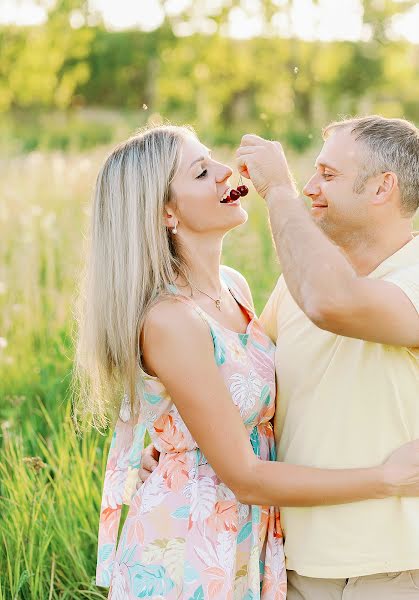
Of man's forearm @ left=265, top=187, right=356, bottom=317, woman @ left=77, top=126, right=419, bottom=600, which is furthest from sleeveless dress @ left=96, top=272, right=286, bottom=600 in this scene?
man's forearm @ left=265, top=187, right=356, bottom=317

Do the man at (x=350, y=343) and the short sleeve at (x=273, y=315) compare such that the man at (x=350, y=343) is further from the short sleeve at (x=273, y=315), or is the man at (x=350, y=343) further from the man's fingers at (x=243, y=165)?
the short sleeve at (x=273, y=315)

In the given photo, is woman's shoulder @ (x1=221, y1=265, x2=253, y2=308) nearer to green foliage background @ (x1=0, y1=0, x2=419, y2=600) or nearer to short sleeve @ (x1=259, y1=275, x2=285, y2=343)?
short sleeve @ (x1=259, y1=275, x2=285, y2=343)

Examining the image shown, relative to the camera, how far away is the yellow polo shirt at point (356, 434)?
263cm

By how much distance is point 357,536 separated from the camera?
8.69 feet

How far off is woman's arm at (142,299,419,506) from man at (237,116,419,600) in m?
0.08

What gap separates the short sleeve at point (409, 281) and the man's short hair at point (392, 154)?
35 centimetres

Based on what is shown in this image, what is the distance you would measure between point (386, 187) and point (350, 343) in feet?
1.75

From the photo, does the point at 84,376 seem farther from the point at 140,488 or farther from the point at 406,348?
the point at 406,348

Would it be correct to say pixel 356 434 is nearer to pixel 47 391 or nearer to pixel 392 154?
pixel 392 154

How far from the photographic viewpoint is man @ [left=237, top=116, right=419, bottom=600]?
256 cm

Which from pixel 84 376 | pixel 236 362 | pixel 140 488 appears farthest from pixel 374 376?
pixel 84 376

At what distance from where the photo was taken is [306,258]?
2.55m

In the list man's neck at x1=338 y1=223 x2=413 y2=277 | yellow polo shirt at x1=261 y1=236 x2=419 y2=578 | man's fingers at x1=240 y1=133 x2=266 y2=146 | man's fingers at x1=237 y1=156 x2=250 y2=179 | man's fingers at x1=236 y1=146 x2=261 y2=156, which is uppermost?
man's fingers at x1=240 y1=133 x2=266 y2=146

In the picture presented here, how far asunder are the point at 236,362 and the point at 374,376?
0.43 metres
